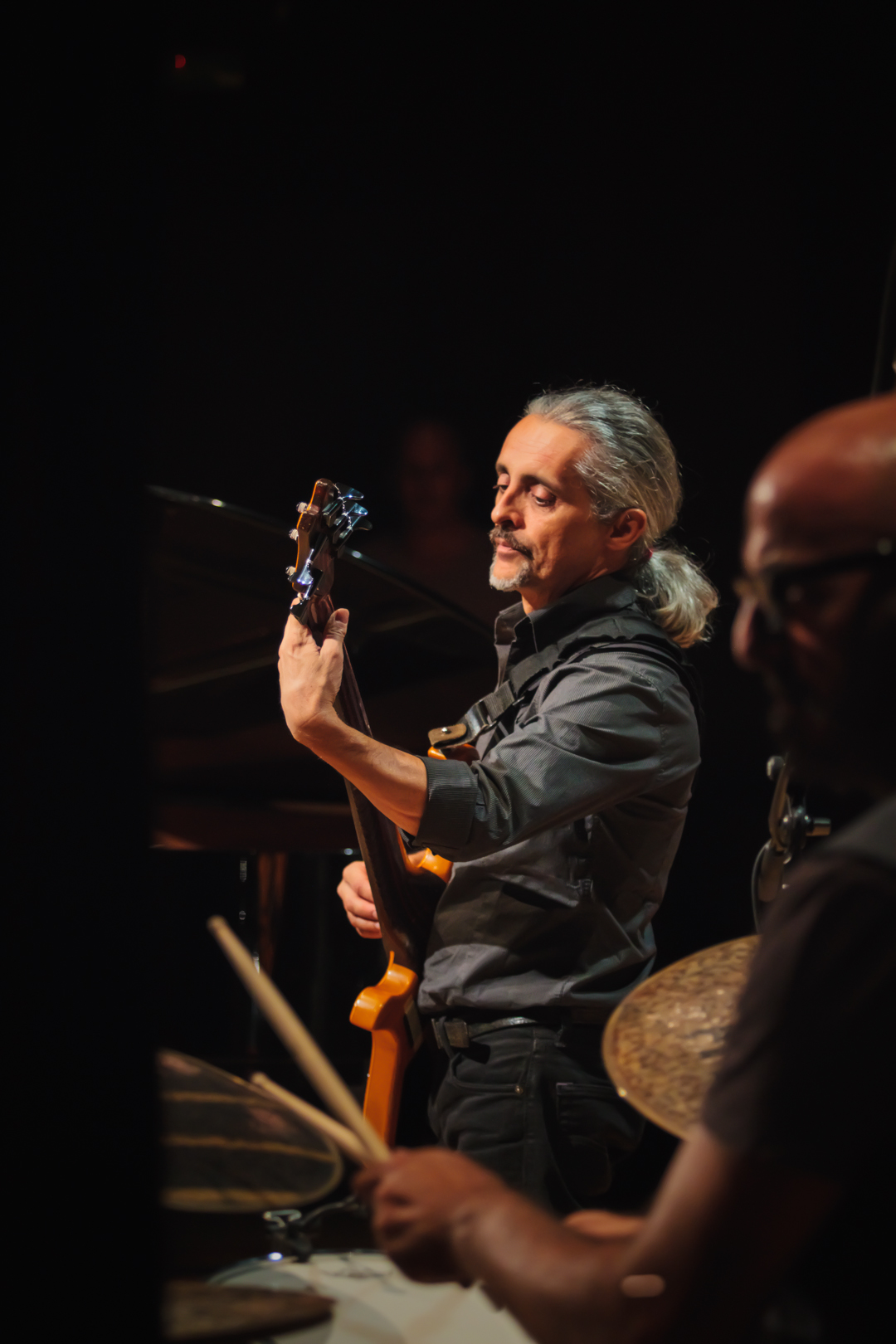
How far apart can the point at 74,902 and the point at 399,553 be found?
10.6 ft

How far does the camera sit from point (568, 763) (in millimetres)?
1643

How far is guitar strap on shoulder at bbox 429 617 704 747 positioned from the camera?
182cm

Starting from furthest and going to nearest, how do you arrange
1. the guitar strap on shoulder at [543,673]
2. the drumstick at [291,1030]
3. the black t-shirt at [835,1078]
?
1. the guitar strap on shoulder at [543,673]
2. the drumstick at [291,1030]
3. the black t-shirt at [835,1078]

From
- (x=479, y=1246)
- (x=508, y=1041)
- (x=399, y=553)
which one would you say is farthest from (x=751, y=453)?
(x=479, y=1246)

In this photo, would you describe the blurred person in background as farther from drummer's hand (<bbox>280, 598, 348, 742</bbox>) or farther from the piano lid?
drummer's hand (<bbox>280, 598, 348, 742</bbox>)

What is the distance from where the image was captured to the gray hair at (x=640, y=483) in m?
1.97

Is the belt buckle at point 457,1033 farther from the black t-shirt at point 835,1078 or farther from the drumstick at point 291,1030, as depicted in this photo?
the black t-shirt at point 835,1078

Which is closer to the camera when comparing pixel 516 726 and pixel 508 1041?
pixel 508 1041

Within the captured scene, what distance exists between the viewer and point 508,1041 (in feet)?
5.47

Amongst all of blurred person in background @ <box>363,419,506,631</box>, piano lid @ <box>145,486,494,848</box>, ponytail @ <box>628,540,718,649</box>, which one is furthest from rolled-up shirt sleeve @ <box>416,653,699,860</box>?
blurred person in background @ <box>363,419,506,631</box>

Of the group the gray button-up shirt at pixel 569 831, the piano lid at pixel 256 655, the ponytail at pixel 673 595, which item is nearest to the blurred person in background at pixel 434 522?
the piano lid at pixel 256 655

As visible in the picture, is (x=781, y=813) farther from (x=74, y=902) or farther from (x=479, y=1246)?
(x=74, y=902)

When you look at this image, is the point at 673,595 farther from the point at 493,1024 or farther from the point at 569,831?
the point at 493,1024

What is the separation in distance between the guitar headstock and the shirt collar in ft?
1.06
